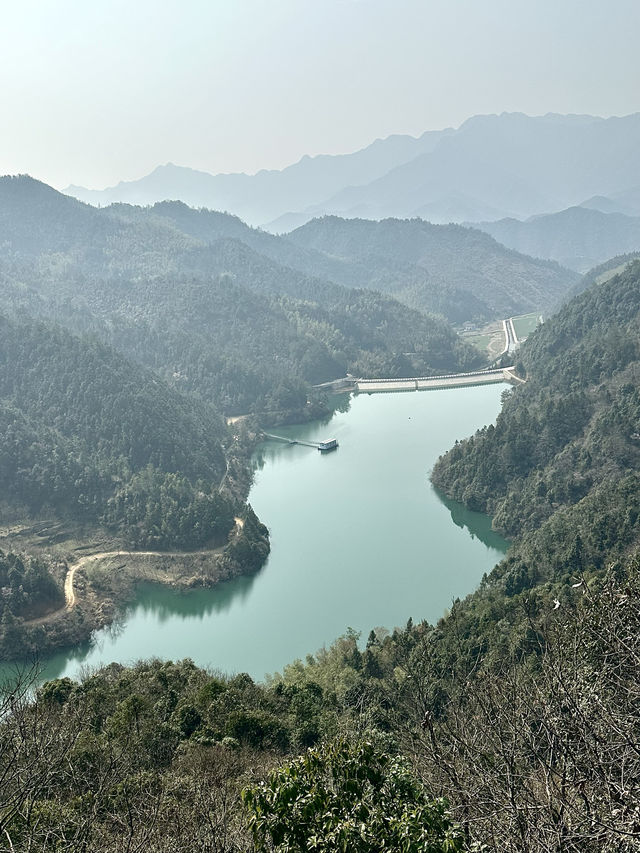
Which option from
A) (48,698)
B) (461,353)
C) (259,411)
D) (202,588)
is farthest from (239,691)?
(461,353)

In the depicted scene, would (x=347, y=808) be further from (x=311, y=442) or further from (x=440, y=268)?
(x=440, y=268)

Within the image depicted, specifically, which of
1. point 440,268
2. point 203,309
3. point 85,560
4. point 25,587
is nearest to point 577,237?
point 440,268

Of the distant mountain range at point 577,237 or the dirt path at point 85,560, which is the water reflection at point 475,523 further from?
the distant mountain range at point 577,237

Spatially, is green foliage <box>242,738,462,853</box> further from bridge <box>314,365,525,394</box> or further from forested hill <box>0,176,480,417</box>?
bridge <box>314,365,525,394</box>

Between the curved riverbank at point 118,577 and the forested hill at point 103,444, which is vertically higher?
the forested hill at point 103,444

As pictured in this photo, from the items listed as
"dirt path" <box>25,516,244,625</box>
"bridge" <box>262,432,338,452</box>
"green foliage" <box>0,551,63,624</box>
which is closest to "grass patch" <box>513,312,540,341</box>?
"bridge" <box>262,432,338,452</box>

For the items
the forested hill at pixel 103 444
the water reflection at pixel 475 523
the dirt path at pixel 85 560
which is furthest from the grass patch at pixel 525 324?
the dirt path at pixel 85 560
